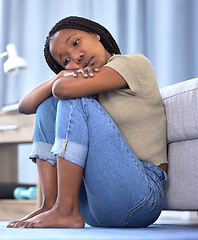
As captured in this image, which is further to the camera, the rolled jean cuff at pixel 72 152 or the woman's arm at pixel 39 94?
the woman's arm at pixel 39 94

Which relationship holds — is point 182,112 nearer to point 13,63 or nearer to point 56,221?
point 56,221

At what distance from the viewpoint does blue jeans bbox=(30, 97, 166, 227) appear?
1.01 m

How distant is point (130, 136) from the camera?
1.13 m

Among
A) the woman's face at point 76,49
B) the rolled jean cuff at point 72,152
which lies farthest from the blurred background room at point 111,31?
the rolled jean cuff at point 72,152

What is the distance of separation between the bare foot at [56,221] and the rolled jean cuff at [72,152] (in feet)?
0.44

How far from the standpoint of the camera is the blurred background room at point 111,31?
277 centimetres

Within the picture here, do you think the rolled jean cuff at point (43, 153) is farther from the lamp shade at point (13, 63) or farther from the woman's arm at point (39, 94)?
the lamp shade at point (13, 63)

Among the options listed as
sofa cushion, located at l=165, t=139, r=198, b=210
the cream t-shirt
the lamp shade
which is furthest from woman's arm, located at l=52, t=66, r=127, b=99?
the lamp shade

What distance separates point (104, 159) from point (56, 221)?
199mm

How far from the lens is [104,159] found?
1.01 metres

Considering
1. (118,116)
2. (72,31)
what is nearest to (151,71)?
(118,116)

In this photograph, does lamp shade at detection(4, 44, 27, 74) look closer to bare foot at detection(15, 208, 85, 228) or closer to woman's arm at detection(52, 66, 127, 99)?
woman's arm at detection(52, 66, 127, 99)

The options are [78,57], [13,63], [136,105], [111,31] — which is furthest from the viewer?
[111,31]

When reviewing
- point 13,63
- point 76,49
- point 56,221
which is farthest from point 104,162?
point 13,63
